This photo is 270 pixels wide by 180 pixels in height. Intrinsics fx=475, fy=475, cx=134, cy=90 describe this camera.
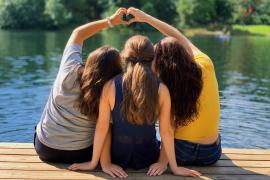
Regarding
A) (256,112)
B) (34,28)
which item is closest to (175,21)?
(34,28)

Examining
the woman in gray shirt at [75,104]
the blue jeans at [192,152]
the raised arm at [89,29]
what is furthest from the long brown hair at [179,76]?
the raised arm at [89,29]

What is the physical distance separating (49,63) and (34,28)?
44.2 meters

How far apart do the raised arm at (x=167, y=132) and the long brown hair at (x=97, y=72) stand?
18.6 inches

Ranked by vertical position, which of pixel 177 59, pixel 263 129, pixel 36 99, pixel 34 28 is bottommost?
pixel 34 28

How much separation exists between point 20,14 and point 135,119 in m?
66.5

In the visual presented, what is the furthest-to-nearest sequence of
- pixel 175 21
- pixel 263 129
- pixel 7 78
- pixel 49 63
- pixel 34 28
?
1. pixel 175 21
2. pixel 34 28
3. pixel 49 63
4. pixel 7 78
5. pixel 263 129

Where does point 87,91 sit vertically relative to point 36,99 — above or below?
above

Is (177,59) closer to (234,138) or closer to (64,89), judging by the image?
(64,89)

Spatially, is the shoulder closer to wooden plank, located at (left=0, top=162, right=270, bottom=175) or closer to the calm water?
wooden plank, located at (left=0, top=162, right=270, bottom=175)

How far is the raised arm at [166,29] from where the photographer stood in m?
4.68

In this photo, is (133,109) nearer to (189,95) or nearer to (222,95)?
(189,95)

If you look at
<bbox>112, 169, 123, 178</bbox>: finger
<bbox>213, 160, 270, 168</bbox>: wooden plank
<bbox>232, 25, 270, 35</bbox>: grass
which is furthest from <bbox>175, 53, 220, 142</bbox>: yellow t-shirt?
<bbox>232, 25, 270, 35</bbox>: grass

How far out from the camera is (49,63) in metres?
25.6

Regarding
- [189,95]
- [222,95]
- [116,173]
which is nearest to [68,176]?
[116,173]
